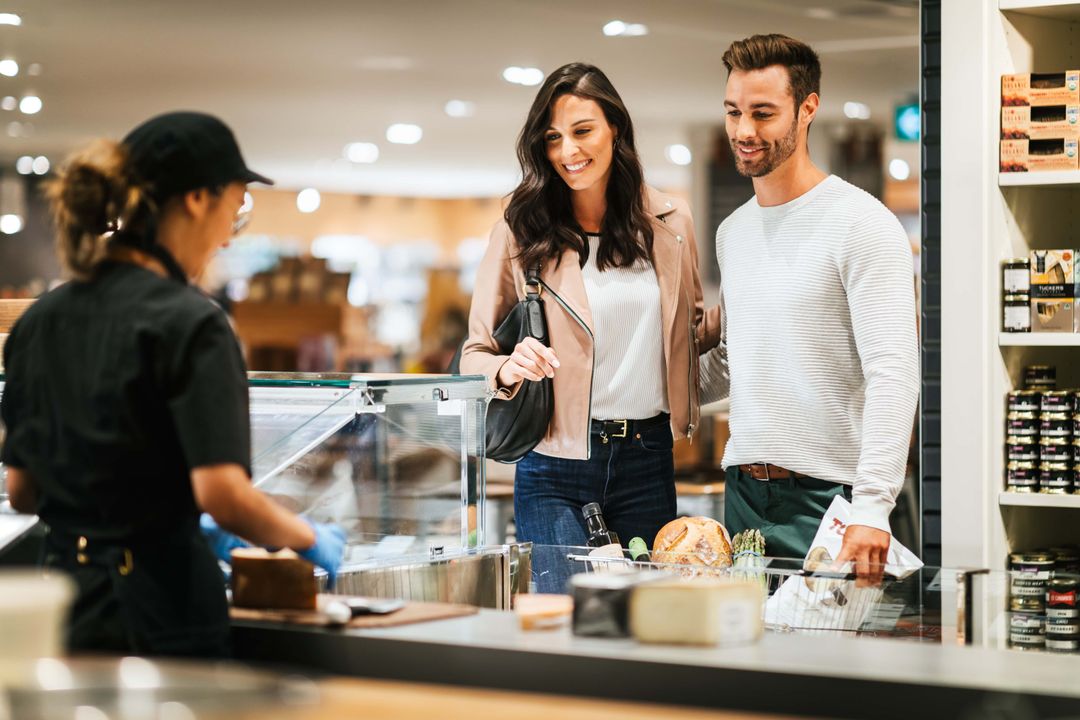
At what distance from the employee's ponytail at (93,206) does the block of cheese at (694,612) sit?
887 millimetres

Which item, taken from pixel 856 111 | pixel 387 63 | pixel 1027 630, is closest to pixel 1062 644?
pixel 1027 630

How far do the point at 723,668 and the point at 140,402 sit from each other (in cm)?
85

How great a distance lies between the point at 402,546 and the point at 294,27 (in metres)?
5.77

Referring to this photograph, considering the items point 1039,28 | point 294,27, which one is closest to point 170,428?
point 1039,28

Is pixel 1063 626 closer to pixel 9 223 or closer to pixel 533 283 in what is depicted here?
pixel 533 283

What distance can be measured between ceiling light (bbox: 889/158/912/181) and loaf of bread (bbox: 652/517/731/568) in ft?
27.8

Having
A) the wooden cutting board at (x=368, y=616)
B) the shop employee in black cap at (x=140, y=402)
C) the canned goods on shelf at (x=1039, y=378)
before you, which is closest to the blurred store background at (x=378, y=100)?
the canned goods on shelf at (x=1039, y=378)

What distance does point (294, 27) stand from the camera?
7906 mm

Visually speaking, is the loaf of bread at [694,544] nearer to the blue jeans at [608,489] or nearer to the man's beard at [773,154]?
the blue jeans at [608,489]

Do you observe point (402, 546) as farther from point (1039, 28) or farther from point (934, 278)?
point (1039, 28)

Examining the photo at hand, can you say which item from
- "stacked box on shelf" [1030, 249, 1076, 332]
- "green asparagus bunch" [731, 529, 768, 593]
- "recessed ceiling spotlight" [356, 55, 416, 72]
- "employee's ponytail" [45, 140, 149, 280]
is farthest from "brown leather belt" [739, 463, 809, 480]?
"recessed ceiling spotlight" [356, 55, 416, 72]

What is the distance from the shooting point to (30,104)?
1028 cm

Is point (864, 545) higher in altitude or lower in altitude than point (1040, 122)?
lower

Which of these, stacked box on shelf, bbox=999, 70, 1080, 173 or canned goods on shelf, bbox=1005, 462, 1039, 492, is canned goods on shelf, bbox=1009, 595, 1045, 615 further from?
stacked box on shelf, bbox=999, 70, 1080, 173
